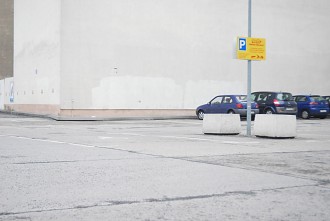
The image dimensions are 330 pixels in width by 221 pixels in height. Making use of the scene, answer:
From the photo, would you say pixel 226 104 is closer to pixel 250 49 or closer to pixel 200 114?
pixel 200 114

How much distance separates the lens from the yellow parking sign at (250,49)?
15219 mm

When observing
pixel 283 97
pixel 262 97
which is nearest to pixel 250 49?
pixel 283 97

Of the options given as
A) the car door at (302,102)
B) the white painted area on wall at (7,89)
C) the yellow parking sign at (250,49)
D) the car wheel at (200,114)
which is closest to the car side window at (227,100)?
the car wheel at (200,114)

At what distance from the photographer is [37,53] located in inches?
1359

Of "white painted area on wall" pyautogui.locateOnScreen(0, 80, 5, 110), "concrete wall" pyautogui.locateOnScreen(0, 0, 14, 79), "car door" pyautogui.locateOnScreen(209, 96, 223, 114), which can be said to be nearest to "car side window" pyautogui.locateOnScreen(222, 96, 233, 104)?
"car door" pyautogui.locateOnScreen(209, 96, 223, 114)

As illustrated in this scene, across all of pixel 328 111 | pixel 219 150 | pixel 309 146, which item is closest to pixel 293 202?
pixel 219 150

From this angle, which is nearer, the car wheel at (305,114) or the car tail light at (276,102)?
Answer: the car tail light at (276,102)

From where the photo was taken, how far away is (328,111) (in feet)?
100

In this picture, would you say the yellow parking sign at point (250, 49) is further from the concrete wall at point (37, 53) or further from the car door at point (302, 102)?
the concrete wall at point (37, 53)

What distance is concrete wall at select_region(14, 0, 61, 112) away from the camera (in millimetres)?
31125

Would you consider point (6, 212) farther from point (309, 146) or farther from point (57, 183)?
point (309, 146)

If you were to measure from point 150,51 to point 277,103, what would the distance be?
31.7 feet

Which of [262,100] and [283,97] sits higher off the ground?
[283,97]

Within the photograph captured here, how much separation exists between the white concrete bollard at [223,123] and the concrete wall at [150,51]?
655 inches
